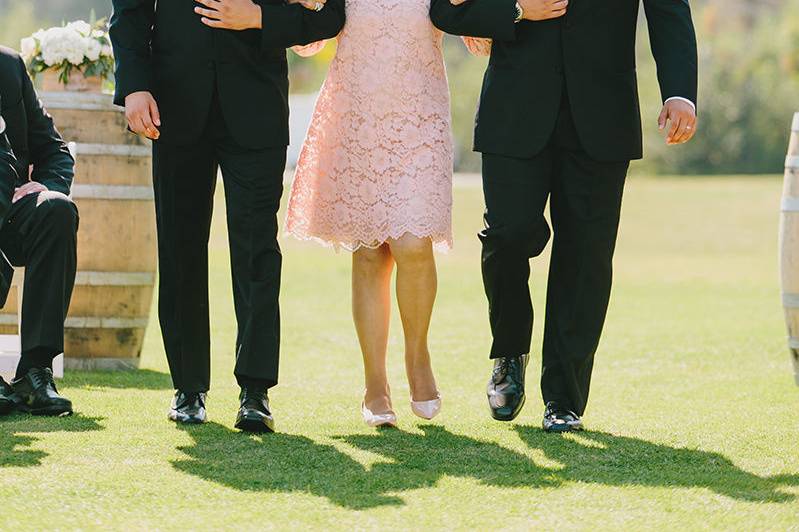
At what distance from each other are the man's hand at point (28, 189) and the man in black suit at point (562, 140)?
1.58 metres

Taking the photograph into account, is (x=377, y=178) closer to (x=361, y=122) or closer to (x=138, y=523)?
(x=361, y=122)

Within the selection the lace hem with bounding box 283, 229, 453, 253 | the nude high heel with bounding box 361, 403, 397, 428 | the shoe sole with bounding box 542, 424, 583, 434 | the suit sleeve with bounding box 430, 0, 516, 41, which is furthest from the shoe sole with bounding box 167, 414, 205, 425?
the suit sleeve with bounding box 430, 0, 516, 41

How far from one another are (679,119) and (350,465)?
1.56 metres

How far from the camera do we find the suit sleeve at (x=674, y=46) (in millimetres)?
4730

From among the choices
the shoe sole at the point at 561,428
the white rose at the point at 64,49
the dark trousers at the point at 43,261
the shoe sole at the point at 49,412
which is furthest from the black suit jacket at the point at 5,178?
the shoe sole at the point at 561,428

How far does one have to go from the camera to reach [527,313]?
16.0ft

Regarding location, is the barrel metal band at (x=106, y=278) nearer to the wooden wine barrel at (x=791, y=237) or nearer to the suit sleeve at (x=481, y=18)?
the suit sleeve at (x=481, y=18)

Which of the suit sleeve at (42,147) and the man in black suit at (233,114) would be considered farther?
the suit sleeve at (42,147)

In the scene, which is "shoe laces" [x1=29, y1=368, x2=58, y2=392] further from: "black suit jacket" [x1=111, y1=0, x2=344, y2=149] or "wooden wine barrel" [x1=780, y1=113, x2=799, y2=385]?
"wooden wine barrel" [x1=780, y1=113, x2=799, y2=385]

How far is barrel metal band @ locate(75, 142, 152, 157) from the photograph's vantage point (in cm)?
625

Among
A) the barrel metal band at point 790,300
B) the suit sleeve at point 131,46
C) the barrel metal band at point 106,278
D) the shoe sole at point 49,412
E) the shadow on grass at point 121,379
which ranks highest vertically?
the suit sleeve at point 131,46

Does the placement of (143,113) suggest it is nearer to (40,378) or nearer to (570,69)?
(40,378)

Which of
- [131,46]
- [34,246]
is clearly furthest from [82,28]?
[131,46]

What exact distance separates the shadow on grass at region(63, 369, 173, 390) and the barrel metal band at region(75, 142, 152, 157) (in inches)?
37.8
